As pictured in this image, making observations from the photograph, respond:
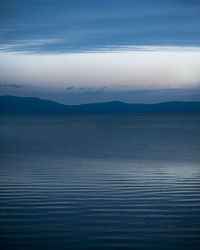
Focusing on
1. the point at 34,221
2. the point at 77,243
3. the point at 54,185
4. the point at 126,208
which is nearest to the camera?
the point at 77,243

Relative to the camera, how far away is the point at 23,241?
6.14 m

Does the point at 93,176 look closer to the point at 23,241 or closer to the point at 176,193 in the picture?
the point at 176,193

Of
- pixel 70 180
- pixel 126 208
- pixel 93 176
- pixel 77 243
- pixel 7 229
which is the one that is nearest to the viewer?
pixel 77 243

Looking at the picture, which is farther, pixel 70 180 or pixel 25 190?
pixel 70 180

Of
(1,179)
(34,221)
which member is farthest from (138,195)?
(1,179)

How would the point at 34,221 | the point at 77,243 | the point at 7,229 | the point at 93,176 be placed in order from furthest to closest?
the point at 93,176, the point at 34,221, the point at 7,229, the point at 77,243

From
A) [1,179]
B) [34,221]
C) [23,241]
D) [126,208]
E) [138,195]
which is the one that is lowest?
[23,241]

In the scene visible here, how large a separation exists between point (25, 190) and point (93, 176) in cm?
354

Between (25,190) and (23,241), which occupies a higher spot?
(25,190)

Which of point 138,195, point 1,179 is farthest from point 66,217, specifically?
point 1,179

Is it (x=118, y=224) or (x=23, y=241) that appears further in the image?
(x=118, y=224)

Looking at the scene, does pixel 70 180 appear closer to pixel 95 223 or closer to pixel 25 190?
pixel 25 190

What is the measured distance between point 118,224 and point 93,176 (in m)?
6.20

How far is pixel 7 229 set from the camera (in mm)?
6750
